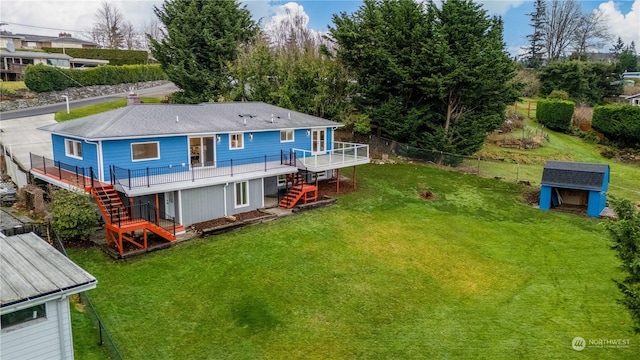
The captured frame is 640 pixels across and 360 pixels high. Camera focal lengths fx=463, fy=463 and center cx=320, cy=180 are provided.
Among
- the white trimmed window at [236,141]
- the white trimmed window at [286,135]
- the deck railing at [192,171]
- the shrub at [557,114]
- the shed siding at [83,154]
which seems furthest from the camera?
the shrub at [557,114]

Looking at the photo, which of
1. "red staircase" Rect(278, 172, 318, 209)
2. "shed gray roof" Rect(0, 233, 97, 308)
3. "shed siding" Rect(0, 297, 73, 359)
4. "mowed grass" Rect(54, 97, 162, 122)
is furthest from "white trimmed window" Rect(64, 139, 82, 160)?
"mowed grass" Rect(54, 97, 162, 122)

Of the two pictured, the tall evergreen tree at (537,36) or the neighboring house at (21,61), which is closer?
the neighboring house at (21,61)

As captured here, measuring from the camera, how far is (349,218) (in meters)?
22.5

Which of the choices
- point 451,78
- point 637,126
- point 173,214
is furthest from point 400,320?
point 637,126

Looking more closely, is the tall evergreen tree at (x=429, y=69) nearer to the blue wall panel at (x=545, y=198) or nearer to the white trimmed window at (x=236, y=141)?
the blue wall panel at (x=545, y=198)

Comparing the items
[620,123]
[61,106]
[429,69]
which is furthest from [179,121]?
[620,123]

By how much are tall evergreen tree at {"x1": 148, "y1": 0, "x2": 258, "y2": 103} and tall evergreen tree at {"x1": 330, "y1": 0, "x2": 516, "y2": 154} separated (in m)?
10.1

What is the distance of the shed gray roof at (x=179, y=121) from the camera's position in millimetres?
19469

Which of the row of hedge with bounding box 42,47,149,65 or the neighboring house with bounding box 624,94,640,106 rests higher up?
the row of hedge with bounding box 42,47,149,65

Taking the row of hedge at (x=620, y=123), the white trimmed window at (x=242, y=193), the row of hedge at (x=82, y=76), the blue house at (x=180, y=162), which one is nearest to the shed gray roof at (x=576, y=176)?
the blue house at (x=180, y=162)

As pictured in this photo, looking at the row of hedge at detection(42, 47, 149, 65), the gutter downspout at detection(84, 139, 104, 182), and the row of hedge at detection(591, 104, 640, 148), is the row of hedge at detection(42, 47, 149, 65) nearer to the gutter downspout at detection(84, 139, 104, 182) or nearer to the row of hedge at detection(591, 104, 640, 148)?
the gutter downspout at detection(84, 139, 104, 182)

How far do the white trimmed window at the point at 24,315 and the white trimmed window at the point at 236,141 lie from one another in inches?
570

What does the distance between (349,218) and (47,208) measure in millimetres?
13291

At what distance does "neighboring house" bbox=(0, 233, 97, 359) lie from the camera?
8.92 meters
